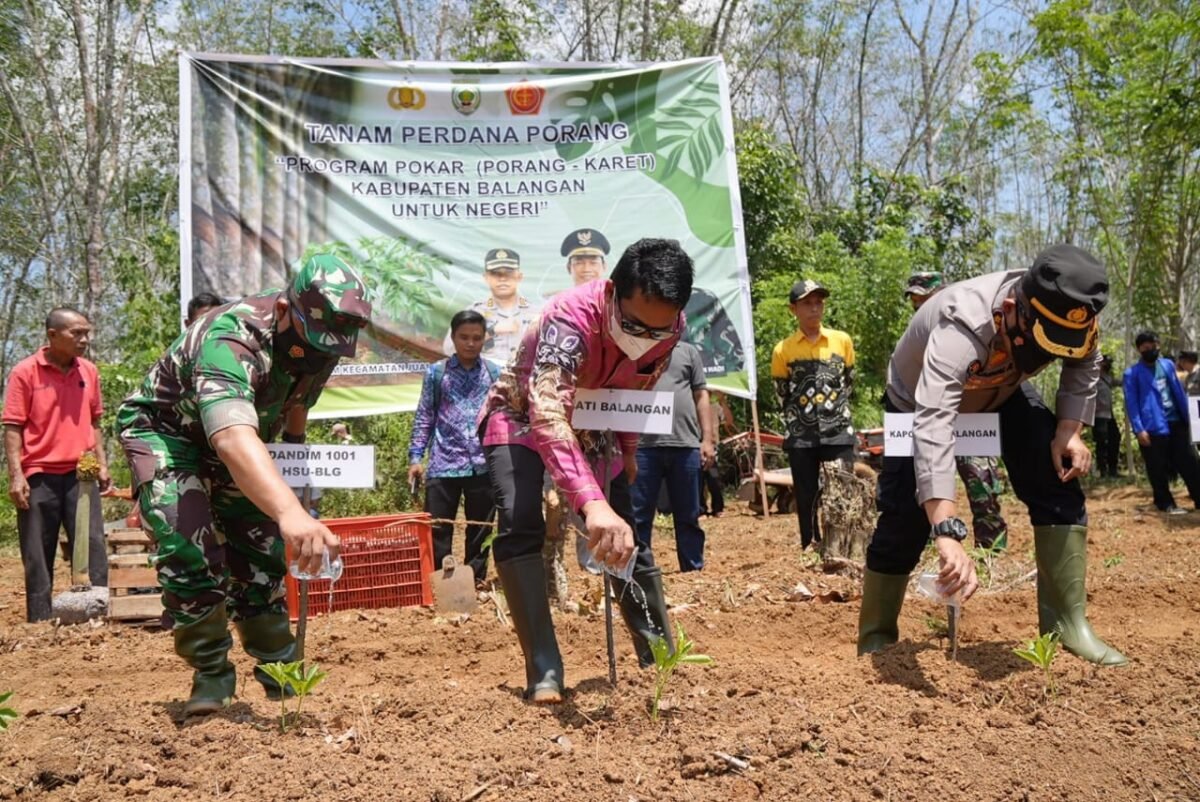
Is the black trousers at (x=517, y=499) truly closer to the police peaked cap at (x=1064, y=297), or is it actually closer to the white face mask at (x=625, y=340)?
the white face mask at (x=625, y=340)

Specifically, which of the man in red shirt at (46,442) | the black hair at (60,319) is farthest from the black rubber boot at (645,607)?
the black hair at (60,319)

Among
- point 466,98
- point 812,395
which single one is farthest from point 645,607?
point 466,98

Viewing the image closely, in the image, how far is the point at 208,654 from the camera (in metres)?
3.03

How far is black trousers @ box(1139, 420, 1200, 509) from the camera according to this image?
9.76m

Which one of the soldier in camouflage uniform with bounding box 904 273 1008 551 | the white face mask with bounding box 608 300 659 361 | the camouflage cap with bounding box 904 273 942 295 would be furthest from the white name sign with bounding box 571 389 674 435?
the camouflage cap with bounding box 904 273 942 295

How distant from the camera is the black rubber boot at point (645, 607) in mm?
3490

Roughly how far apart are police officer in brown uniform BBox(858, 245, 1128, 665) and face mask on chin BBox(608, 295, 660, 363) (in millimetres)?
850

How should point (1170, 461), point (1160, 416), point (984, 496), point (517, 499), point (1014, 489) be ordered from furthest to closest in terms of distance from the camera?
1. point (1170, 461)
2. point (1160, 416)
3. point (984, 496)
4. point (1014, 489)
5. point (517, 499)

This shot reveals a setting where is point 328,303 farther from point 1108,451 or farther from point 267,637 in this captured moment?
point 1108,451

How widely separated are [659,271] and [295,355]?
3.64 feet

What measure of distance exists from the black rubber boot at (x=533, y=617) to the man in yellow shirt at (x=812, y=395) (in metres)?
3.69

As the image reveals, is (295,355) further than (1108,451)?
No

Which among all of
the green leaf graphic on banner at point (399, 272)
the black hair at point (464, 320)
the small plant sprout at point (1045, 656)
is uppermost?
the green leaf graphic on banner at point (399, 272)

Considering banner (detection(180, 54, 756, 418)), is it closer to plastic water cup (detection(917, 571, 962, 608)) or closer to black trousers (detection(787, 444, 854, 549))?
black trousers (detection(787, 444, 854, 549))
